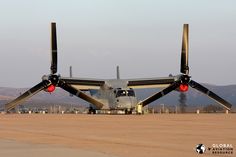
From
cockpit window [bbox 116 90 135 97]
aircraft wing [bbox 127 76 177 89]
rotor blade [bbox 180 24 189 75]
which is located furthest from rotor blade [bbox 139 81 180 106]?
aircraft wing [bbox 127 76 177 89]

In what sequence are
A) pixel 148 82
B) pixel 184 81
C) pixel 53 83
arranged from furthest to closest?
pixel 148 82 → pixel 184 81 → pixel 53 83

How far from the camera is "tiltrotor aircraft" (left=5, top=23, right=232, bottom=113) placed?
202 feet

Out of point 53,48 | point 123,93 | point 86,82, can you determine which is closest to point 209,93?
point 123,93

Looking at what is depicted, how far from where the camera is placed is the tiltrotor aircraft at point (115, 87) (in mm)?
61594

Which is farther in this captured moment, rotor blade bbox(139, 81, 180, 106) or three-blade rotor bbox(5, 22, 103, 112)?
rotor blade bbox(139, 81, 180, 106)

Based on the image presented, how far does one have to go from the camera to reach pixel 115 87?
6372 centimetres

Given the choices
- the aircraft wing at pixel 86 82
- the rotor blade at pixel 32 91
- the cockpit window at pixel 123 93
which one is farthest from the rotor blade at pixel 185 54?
the rotor blade at pixel 32 91

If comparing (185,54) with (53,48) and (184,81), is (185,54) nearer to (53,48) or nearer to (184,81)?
(184,81)

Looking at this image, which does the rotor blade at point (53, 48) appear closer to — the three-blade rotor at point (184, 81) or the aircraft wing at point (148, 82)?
the aircraft wing at point (148, 82)

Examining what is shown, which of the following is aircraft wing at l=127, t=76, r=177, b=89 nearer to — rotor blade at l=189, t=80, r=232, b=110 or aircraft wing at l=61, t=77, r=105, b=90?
aircraft wing at l=61, t=77, r=105, b=90
